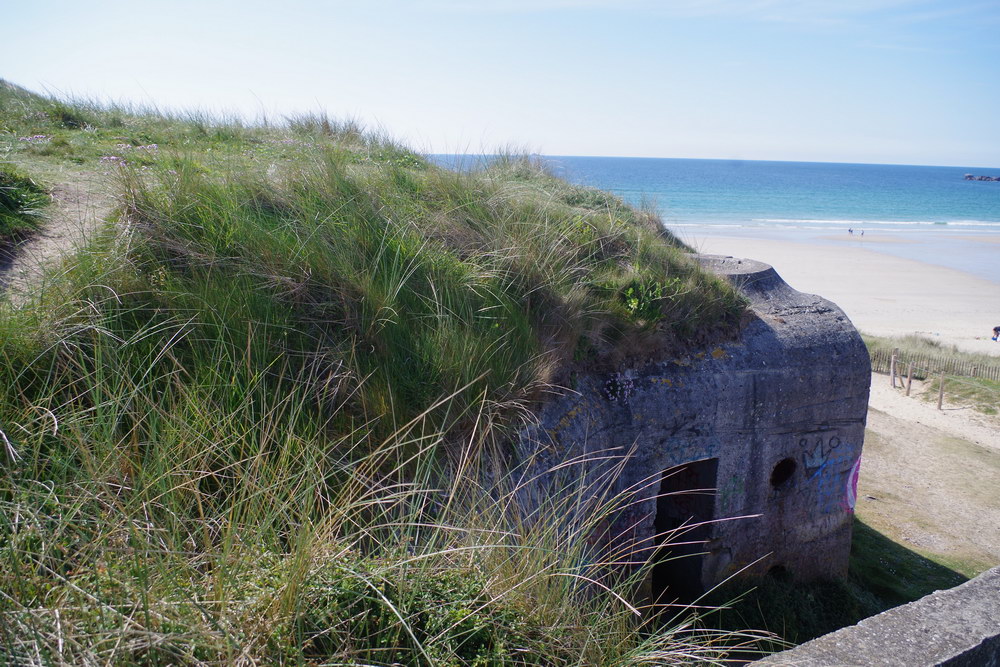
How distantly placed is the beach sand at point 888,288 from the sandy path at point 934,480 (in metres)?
6.47

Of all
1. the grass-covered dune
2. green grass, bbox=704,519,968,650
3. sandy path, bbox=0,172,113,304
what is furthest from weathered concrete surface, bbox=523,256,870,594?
sandy path, bbox=0,172,113,304

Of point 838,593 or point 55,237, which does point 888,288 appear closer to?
point 838,593

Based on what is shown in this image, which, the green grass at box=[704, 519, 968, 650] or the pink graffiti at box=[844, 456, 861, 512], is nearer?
the green grass at box=[704, 519, 968, 650]

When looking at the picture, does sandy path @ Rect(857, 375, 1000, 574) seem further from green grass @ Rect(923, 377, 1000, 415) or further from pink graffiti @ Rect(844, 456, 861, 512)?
pink graffiti @ Rect(844, 456, 861, 512)

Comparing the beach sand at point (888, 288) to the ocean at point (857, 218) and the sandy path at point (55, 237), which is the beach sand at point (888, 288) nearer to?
the ocean at point (857, 218)

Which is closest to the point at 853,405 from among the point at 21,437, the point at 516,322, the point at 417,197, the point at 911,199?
the point at 516,322

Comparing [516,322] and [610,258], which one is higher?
[610,258]

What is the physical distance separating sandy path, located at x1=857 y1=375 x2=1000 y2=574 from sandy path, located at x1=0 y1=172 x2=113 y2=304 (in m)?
9.96

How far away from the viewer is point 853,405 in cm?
631

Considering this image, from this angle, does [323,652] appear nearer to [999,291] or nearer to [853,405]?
[853,405]

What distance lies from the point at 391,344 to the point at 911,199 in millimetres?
86201

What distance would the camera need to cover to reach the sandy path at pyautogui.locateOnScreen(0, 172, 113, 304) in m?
3.49

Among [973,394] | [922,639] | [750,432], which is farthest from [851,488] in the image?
[973,394]

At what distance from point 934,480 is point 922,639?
9983 millimetres
